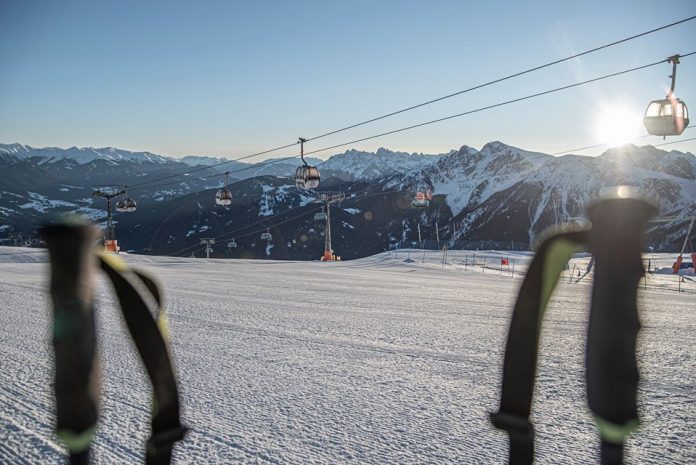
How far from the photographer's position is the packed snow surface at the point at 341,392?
6.61ft

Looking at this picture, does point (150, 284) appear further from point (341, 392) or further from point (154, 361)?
point (341, 392)

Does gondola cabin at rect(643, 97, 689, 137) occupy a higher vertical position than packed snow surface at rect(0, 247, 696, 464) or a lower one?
higher

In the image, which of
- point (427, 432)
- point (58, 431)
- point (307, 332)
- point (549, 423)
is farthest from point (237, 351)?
point (58, 431)

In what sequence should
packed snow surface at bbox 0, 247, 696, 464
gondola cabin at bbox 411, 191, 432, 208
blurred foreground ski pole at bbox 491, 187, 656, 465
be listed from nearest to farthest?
blurred foreground ski pole at bbox 491, 187, 656, 465, packed snow surface at bbox 0, 247, 696, 464, gondola cabin at bbox 411, 191, 432, 208

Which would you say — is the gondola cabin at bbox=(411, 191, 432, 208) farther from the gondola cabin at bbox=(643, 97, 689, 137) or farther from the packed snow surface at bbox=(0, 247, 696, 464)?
the packed snow surface at bbox=(0, 247, 696, 464)

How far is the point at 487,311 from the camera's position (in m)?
6.97

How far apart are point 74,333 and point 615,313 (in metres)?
0.69

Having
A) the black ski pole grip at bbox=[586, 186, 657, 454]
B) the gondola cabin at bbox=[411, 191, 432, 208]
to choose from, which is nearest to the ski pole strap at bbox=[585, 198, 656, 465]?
the black ski pole grip at bbox=[586, 186, 657, 454]

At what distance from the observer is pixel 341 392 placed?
9.24 feet

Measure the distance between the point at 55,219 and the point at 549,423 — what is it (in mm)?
2362

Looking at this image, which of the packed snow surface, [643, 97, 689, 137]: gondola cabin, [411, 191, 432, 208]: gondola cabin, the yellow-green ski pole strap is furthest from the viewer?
[411, 191, 432, 208]: gondola cabin

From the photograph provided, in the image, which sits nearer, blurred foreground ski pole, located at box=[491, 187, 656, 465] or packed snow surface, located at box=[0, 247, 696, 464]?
blurred foreground ski pole, located at box=[491, 187, 656, 465]

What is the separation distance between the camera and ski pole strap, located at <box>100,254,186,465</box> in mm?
717

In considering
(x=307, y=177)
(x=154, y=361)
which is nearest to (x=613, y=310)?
(x=154, y=361)
